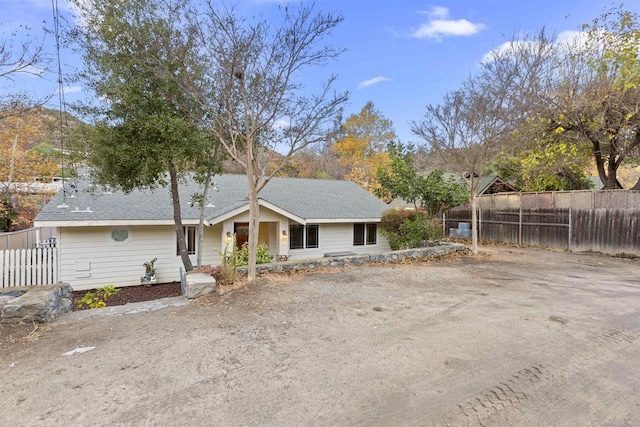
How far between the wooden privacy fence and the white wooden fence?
16.9 m

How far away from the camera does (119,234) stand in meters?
9.99

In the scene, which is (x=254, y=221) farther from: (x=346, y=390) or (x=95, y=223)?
(x=95, y=223)

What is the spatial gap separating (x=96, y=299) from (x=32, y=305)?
3652 mm

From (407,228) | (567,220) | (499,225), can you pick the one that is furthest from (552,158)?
(407,228)

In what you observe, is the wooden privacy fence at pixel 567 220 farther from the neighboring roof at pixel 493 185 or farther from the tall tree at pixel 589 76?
the neighboring roof at pixel 493 185

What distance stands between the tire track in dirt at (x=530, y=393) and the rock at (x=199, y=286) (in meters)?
4.66

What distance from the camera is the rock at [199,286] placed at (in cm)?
581

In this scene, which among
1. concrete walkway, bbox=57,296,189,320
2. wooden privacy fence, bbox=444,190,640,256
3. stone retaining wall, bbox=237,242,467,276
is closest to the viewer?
concrete walkway, bbox=57,296,189,320

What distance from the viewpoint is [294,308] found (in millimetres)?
5320

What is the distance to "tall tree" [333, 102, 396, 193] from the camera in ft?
95.7

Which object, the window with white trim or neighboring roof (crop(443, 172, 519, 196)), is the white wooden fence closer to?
the window with white trim

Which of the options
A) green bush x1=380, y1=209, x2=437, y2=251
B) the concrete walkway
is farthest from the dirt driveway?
green bush x1=380, y1=209, x2=437, y2=251

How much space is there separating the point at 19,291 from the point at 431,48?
49.5ft

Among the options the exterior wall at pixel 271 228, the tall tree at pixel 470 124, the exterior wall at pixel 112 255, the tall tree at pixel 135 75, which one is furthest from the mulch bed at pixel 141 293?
the tall tree at pixel 470 124
